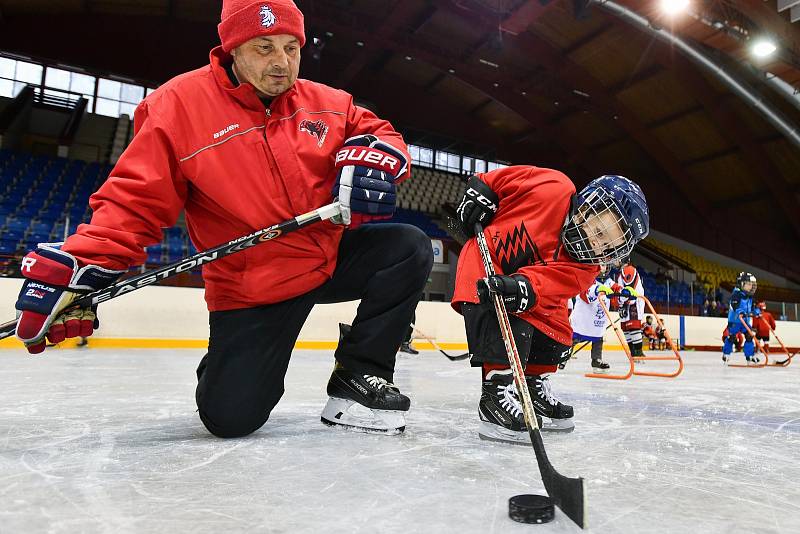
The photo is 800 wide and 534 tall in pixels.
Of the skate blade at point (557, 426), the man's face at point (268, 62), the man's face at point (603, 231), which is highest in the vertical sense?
the man's face at point (268, 62)

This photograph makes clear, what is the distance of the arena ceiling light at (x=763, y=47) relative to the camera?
28.8 ft

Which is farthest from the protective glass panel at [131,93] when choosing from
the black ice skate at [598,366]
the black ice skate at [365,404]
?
the black ice skate at [365,404]

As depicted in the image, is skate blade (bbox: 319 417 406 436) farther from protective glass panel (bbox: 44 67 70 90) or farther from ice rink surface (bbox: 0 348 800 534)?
protective glass panel (bbox: 44 67 70 90)

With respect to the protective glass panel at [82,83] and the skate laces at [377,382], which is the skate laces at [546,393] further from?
the protective glass panel at [82,83]

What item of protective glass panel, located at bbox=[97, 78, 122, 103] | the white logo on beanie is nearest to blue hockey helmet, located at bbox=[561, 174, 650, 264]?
the white logo on beanie

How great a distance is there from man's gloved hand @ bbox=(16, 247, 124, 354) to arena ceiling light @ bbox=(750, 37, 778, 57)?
10575 mm

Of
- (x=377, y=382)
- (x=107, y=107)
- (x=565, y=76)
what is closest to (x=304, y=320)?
(x=377, y=382)

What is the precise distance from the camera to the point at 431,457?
3.85 ft

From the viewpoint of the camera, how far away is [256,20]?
1334 millimetres

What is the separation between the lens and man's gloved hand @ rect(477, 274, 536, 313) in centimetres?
138

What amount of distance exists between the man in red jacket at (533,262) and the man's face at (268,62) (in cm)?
63

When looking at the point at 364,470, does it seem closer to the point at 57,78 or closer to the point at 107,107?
the point at 107,107

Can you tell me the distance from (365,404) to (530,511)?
0.72 m

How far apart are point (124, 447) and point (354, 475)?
1.84 feet
